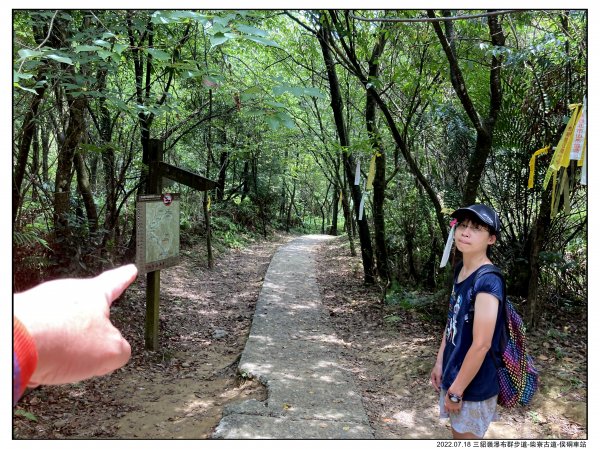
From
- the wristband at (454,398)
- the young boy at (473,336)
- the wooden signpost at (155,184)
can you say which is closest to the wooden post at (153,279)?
the wooden signpost at (155,184)

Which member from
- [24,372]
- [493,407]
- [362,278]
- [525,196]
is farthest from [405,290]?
[24,372]

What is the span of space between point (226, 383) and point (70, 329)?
4.02 meters

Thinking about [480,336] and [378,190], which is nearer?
[480,336]

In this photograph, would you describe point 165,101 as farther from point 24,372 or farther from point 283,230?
point 283,230

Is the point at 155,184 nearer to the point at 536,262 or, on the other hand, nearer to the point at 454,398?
the point at 454,398

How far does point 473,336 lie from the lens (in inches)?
78.2

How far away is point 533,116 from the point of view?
205 inches

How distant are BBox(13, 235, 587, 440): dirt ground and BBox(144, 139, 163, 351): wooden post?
21 cm

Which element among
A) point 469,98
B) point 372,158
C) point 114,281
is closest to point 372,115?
point 372,158

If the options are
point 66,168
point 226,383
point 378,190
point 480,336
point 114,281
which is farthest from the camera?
point 378,190

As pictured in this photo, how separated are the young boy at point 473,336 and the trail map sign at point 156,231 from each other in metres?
3.46

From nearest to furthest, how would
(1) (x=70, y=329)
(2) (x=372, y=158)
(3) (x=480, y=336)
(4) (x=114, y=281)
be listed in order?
(1) (x=70, y=329) → (4) (x=114, y=281) → (3) (x=480, y=336) → (2) (x=372, y=158)

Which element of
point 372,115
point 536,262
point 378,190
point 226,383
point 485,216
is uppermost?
point 372,115

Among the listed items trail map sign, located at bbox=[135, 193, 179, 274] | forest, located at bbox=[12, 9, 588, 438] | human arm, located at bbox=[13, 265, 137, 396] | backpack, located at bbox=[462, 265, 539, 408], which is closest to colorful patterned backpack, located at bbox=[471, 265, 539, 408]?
backpack, located at bbox=[462, 265, 539, 408]
